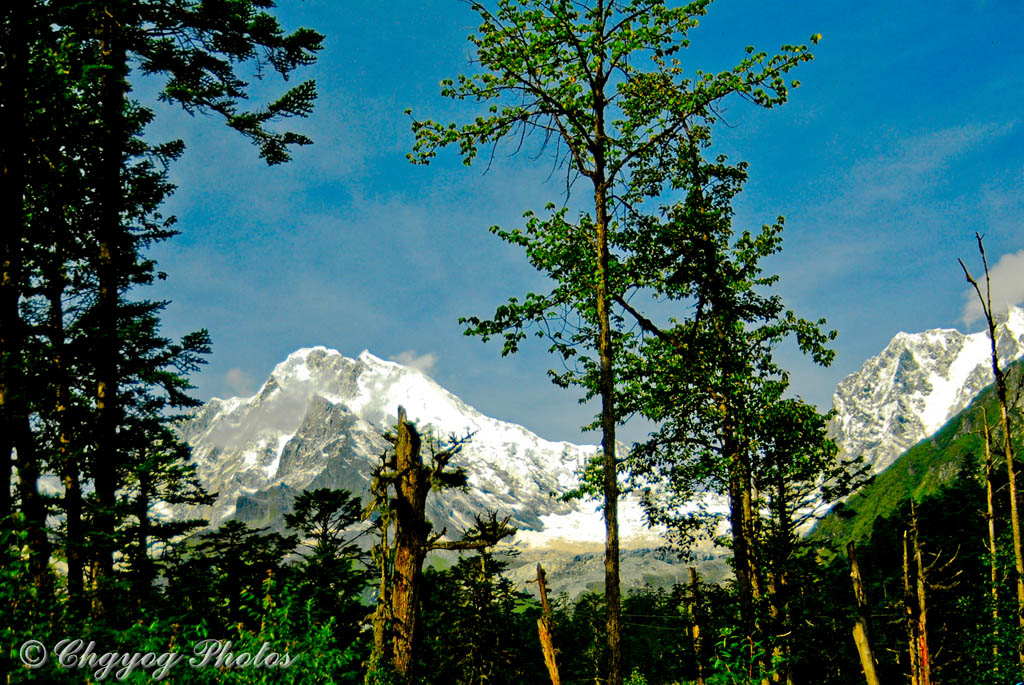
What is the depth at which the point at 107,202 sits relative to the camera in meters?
12.8

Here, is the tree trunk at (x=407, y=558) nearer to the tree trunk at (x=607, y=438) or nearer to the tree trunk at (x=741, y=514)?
the tree trunk at (x=607, y=438)

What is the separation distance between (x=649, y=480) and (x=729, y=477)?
2386 millimetres

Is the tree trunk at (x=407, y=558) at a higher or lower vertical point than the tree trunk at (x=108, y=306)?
lower

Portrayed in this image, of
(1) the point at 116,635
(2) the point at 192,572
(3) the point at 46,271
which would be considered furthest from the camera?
(2) the point at 192,572

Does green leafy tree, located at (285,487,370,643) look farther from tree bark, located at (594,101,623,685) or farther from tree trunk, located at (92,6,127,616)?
tree bark, located at (594,101,623,685)

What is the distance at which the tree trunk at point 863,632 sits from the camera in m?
6.11

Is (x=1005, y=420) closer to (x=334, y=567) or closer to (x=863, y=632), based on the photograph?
(x=863, y=632)

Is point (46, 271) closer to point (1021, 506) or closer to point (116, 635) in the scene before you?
point (116, 635)

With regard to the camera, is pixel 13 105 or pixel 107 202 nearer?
pixel 13 105

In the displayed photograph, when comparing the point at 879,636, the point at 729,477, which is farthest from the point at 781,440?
the point at 879,636
